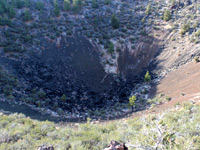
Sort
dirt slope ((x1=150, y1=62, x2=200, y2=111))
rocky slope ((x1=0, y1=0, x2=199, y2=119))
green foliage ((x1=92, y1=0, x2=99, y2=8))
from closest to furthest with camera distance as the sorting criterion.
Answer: dirt slope ((x1=150, y1=62, x2=200, y2=111)) → rocky slope ((x1=0, y1=0, x2=199, y2=119)) → green foliage ((x1=92, y1=0, x2=99, y2=8))

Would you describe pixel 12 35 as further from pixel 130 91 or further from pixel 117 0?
pixel 117 0

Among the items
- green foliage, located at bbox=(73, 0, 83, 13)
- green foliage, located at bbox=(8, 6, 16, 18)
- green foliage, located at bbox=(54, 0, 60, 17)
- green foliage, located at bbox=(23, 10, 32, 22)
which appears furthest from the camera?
green foliage, located at bbox=(73, 0, 83, 13)

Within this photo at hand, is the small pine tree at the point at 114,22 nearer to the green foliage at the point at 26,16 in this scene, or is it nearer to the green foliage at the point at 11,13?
the green foliage at the point at 26,16

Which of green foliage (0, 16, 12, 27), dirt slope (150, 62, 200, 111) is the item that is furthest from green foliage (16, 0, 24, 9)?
dirt slope (150, 62, 200, 111)

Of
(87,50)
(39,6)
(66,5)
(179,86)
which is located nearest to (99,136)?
(179,86)

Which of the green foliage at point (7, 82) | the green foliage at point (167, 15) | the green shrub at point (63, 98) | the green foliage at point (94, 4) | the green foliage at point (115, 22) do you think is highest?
the green foliage at point (94, 4)

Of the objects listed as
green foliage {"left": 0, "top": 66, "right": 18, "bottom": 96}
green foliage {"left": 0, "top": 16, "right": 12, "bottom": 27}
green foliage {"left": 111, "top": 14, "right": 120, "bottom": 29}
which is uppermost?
green foliage {"left": 111, "top": 14, "right": 120, "bottom": 29}

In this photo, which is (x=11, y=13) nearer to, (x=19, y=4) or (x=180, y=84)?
(x=19, y=4)

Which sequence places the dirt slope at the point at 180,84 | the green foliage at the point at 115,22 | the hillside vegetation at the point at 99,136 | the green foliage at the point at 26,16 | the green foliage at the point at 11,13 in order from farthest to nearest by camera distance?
the green foliage at the point at 115,22
the green foliage at the point at 26,16
the green foliage at the point at 11,13
the dirt slope at the point at 180,84
the hillside vegetation at the point at 99,136

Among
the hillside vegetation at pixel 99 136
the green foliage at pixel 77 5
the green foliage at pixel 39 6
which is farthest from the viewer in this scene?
the green foliage at pixel 77 5

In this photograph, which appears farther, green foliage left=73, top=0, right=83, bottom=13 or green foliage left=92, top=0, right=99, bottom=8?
green foliage left=92, top=0, right=99, bottom=8

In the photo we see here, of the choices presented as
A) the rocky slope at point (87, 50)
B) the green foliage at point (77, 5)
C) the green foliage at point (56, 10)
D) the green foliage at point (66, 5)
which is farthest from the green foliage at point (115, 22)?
the green foliage at point (56, 10)

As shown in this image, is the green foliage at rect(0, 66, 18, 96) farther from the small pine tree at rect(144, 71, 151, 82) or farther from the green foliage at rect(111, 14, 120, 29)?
the green foliage at rect(111, 14, 120, 29)

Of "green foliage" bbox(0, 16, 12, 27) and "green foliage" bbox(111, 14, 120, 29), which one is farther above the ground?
"green foliage" bbox(111, 14, 120, 29)
